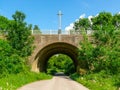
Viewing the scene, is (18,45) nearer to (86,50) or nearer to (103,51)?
(86,50)

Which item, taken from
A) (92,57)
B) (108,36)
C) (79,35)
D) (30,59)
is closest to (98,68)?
(92,57)

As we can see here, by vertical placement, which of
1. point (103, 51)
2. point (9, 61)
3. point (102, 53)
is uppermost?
point (103, 51)

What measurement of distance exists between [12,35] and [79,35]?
8.55 m

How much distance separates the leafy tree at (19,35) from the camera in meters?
34.5

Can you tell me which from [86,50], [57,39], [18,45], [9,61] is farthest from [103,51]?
[9,61]

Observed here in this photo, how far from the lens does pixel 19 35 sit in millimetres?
35062

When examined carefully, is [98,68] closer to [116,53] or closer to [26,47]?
[116,53]

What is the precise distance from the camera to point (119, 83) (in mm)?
25828

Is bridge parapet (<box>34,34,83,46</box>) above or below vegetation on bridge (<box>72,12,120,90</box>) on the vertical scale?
above

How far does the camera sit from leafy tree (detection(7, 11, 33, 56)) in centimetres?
3450

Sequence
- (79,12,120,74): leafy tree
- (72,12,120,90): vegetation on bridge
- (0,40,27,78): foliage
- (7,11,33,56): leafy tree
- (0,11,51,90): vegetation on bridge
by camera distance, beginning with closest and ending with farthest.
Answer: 1. (0,40,27,78): foliage
2. (0,11,51,90): vegetation on bridge
3. (72,12,120,90): vegetation on bridge
4. (79,12,120,74): leafy tree
5. (7,11,33,56): leafy tree

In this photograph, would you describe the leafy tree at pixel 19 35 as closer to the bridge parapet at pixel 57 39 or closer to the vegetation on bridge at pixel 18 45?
the vegetation on bridge at pixel 18 45

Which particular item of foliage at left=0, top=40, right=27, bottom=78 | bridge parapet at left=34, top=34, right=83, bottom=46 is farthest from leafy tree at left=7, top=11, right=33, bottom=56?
bridge parapet at left=34, top=34, right=83, bottom=46

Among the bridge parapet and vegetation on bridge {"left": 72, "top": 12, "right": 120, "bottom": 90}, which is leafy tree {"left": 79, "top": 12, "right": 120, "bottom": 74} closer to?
vegetation on bridge {"left": 72, "top": 12, "right": 120, "bottom": 90}
